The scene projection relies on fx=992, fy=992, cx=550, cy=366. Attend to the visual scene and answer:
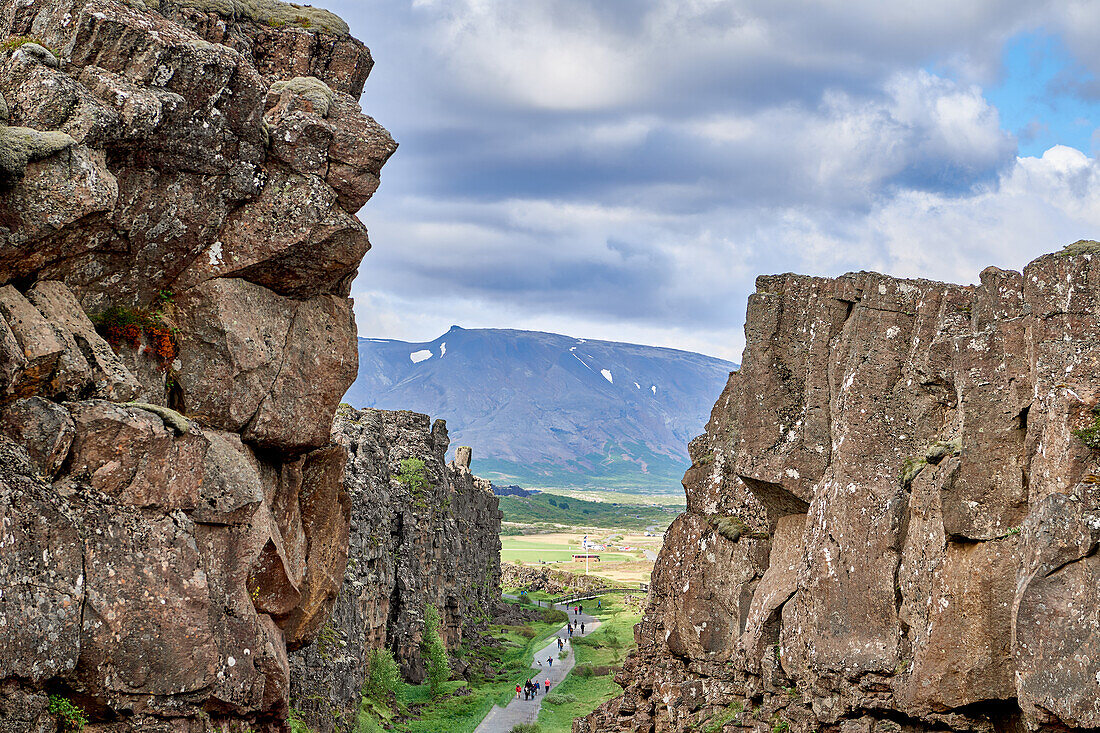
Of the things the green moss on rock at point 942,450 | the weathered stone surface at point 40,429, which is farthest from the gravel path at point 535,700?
the weathered stone surface at point 40,429

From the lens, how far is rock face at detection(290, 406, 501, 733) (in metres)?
55.8

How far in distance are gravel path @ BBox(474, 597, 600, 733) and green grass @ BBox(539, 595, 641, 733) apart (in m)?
1.02

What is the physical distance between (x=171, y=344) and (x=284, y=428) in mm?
3967

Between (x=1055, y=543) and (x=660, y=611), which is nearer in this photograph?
(x=1055, y=543)

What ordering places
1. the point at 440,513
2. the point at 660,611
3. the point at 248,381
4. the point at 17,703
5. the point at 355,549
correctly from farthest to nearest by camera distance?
the point at 440,513 → the point at 355,549 → the point at 660,611 → the point at 248,381 → the point at 17,703

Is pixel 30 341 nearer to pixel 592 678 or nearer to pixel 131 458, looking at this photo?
pixel 131 458

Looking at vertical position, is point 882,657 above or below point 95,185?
below

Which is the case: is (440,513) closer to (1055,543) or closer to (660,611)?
(660,611)

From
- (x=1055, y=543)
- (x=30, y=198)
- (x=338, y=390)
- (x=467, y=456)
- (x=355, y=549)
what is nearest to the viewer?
(x=30, y=198)

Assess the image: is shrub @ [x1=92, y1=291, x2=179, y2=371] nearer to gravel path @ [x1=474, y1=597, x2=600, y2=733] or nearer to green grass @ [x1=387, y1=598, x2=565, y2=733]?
green grass @ [x1=387, y1=598, x2=565, y2=733]

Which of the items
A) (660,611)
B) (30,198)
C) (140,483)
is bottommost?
(660,611)

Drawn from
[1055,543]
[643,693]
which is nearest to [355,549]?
[643,693]

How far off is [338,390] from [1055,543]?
1994 centimetres

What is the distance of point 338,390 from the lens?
30.2 m
